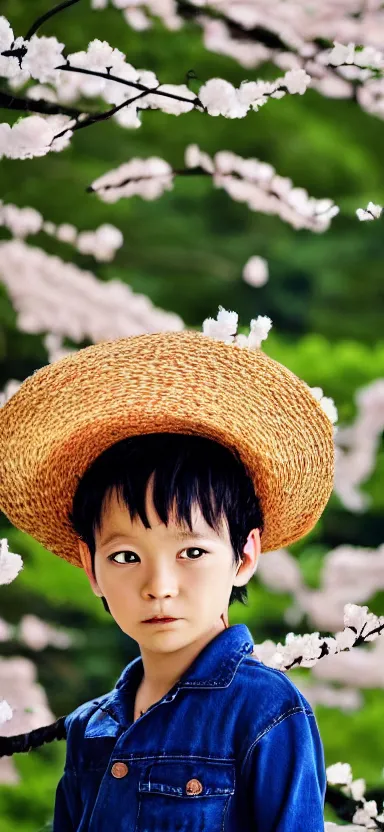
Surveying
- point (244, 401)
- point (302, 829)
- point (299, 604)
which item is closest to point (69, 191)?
point (299, 604)

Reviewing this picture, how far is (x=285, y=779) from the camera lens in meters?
0.88

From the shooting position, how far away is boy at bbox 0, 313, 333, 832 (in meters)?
0.91

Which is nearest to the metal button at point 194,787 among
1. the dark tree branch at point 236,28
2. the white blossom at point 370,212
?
the white blossom at point 370,212

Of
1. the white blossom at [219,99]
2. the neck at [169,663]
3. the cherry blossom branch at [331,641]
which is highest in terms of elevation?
the white blossom at [219,99]

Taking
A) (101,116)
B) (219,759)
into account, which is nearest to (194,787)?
(219,759)

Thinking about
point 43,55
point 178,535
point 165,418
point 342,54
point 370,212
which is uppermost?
point 342,54

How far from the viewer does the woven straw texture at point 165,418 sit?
3.30 ft

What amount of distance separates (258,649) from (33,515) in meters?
0.46

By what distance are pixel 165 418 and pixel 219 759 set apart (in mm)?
364

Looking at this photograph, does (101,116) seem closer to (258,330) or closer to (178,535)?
(258,330)

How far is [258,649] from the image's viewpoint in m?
1.37

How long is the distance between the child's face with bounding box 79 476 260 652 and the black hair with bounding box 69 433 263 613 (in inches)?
0.5

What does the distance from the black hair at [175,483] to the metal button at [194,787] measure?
0.24m

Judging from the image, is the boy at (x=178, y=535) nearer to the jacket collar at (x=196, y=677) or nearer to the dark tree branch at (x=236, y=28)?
the jacket collar at (x=196, y=677)
